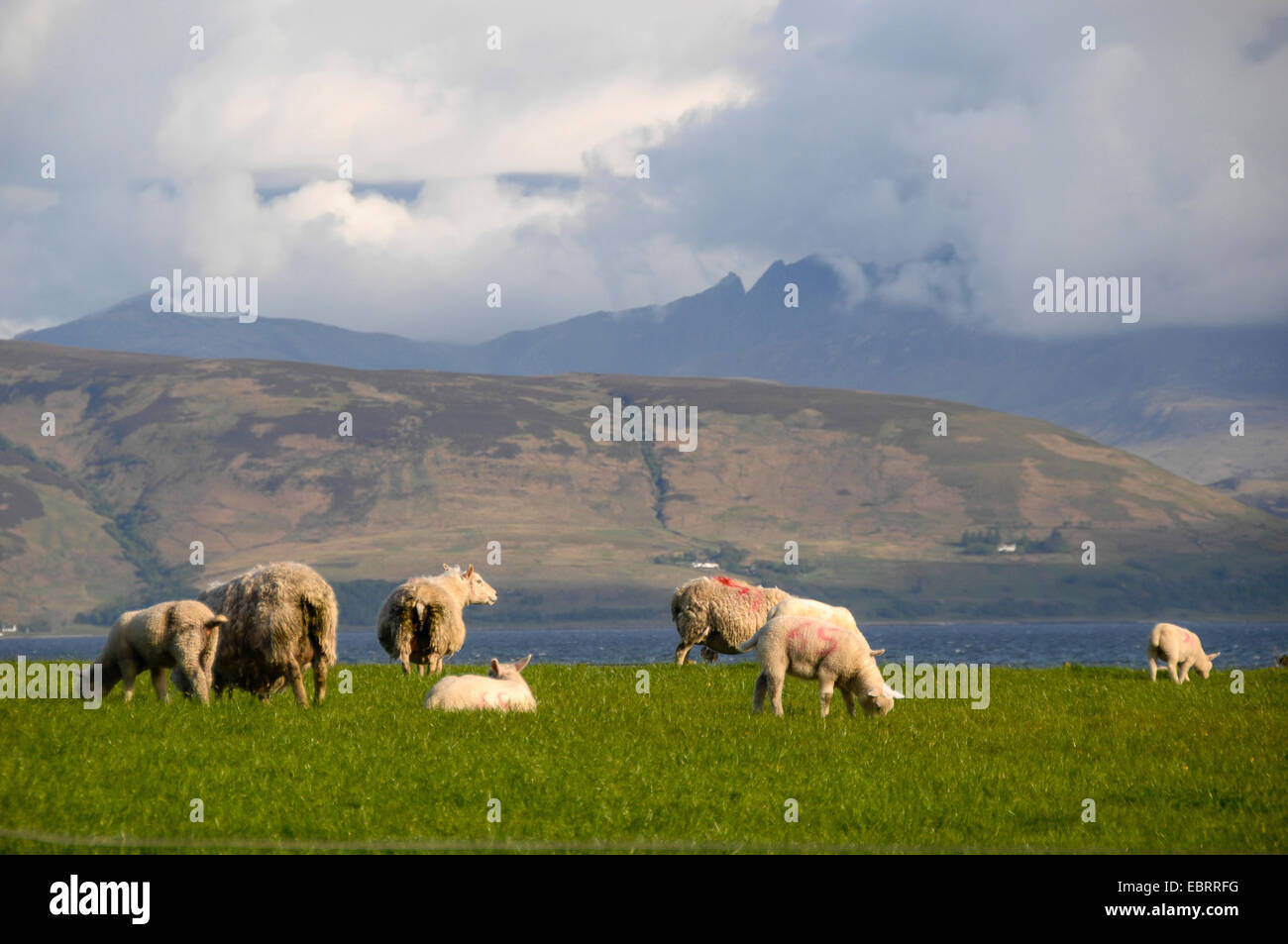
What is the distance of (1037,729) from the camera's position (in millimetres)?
22922

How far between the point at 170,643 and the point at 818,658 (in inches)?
400

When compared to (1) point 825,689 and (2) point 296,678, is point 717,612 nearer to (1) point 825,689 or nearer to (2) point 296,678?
(1) point 825,689

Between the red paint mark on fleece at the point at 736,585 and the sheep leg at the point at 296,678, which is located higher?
the red paint mark on fleece at the point at 736,585

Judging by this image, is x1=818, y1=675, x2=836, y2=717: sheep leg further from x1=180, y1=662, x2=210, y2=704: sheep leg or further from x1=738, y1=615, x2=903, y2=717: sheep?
x1=180, y1=662, x2=210, y2=704: sheep leg

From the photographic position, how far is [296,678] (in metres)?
22.8

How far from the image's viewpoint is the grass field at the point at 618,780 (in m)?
15.5

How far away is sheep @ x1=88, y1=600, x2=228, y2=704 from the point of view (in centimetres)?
2158

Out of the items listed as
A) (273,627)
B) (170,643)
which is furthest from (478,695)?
(170,643)

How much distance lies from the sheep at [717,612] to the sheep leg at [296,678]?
15314mm

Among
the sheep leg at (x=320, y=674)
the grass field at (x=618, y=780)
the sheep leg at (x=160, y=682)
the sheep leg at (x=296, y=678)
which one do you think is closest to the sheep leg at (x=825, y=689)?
the grass field at (x=618, y=780)

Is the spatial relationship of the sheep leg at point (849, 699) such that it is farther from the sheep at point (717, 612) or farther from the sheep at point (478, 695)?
the sheep at point (717, 612)
